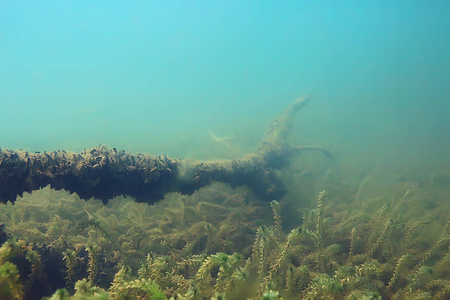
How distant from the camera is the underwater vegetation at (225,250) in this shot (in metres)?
1.77

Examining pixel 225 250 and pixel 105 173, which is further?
pixel 225 250

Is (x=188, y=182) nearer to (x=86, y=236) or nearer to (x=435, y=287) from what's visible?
(x=86, y=236)

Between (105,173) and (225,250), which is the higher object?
(105,173)

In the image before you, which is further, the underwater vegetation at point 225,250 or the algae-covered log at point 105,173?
the algae-covered log at point 105,173

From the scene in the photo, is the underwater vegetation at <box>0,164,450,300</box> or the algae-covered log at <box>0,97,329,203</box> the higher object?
the algae-covered log at <box>0,97,329,203</box>

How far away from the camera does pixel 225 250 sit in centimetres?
311

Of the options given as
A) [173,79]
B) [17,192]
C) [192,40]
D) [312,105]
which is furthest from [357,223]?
[192,40]

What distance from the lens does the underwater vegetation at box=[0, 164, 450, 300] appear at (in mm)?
1768

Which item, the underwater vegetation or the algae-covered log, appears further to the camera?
the algae-covered log

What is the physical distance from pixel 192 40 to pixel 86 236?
141 m

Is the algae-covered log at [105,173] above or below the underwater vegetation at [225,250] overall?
above

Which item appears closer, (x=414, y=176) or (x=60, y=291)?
(x=60, y=291)

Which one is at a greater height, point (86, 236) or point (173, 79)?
point (173, 79)

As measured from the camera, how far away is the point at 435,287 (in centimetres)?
214
